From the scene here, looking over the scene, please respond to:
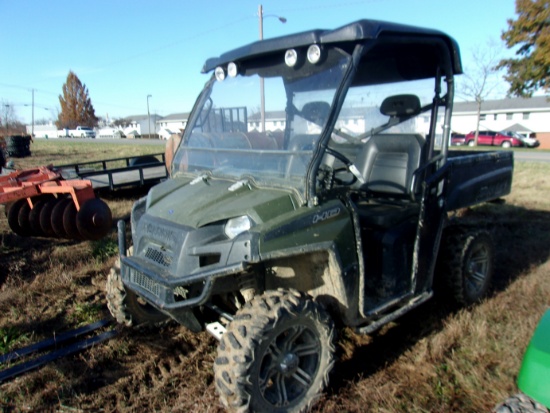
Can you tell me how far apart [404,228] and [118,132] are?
2681 inches

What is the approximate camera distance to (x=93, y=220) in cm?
628

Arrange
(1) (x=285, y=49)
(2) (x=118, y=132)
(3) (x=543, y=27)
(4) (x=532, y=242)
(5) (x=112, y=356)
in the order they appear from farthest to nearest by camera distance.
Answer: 1. (2) (x=118, y=132)
2. (3) (x=543, y=27)
3. (4) (x=532, y=242)
4. (5) (x=112, y=356)
5. (1) (x=285, y=49)

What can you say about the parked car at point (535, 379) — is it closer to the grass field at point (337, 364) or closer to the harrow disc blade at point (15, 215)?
the grass field at point (337, 364)

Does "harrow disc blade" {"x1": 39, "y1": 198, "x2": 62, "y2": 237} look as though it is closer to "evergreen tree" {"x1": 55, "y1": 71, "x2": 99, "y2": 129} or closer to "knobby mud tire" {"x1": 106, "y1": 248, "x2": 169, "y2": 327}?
"knobby mud tire" {"x1": 106, "y1": 248, "x2": 169, "y2": 327}

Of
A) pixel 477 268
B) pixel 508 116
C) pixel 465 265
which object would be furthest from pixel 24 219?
pixel 508 116

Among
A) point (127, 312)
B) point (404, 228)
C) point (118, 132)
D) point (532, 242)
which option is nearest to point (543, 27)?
point (532, 242)

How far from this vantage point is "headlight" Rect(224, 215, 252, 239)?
3053 mm

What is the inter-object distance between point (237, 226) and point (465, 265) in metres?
2.57

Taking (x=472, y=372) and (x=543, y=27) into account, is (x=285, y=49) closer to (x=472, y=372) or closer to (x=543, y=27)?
(x=472, y=372)

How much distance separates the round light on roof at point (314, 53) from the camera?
3219 mm

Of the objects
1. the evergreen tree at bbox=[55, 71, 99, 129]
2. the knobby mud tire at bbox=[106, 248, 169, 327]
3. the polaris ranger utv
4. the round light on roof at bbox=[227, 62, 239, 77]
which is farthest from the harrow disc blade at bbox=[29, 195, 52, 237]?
the evergreen tree at bbox=[55, 71, 99, 129]

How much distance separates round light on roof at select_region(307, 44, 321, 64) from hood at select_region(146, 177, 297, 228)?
0.93 m

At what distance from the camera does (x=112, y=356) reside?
3889 mm

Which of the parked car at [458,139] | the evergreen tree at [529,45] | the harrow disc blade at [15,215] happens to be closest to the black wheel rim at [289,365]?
the harrow disc blade at [15,215]
